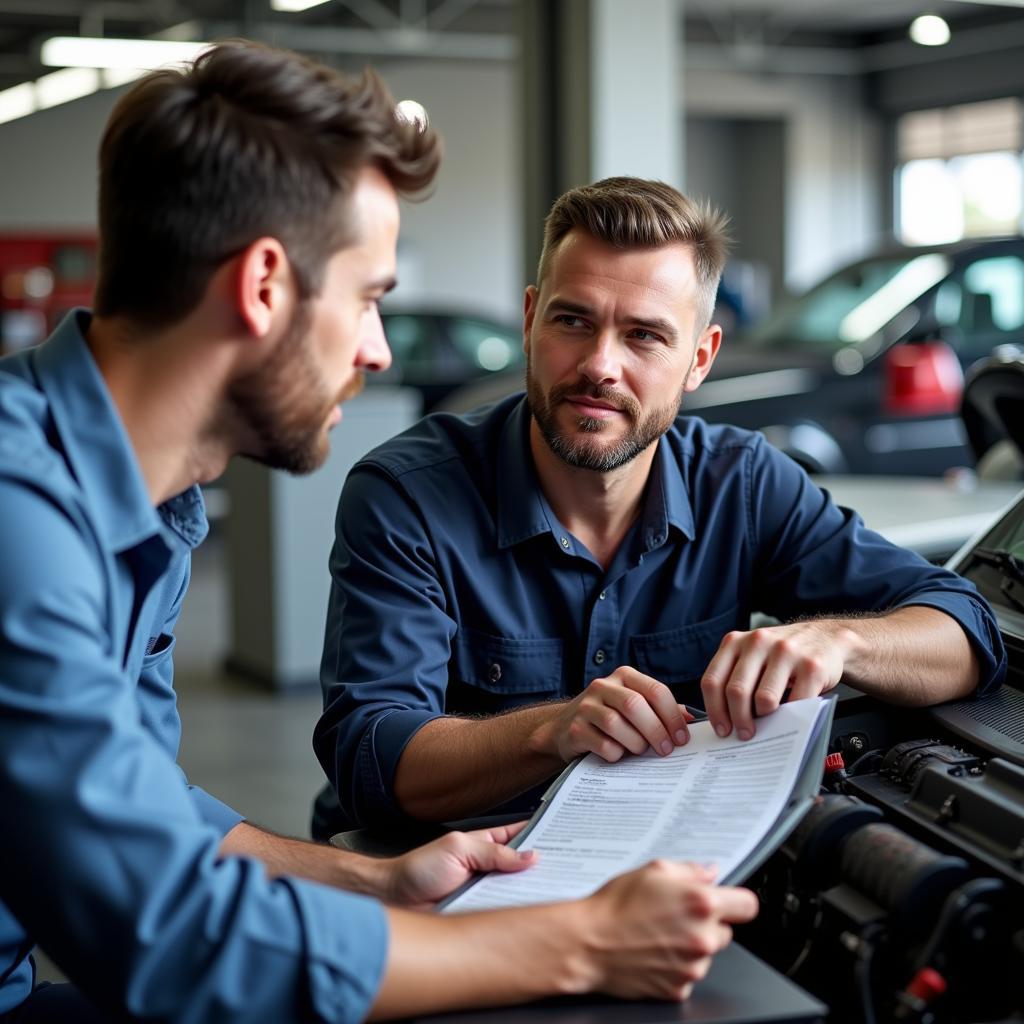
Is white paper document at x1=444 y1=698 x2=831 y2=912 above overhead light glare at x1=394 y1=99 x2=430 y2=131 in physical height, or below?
below

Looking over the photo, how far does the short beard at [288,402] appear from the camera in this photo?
1322 mm

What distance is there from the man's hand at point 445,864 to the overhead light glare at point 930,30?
15.1 m

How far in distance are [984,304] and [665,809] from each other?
5.57 metres

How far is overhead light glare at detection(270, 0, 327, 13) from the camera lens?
1159cm

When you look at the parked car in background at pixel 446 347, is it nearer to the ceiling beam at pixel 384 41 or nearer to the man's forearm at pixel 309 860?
the ceiling beam at pixel 384 41

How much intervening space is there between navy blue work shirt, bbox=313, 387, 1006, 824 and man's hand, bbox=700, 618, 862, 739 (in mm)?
369

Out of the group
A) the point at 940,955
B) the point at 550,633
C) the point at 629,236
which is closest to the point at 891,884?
the point at 940,955

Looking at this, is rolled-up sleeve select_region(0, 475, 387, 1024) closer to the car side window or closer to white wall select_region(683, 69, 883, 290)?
the car side window

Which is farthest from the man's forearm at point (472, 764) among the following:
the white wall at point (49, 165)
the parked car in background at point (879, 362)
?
the white wall at point (49, 165)

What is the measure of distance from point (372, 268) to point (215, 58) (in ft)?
0.84

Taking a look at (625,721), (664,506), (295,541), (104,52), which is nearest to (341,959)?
(625,721)

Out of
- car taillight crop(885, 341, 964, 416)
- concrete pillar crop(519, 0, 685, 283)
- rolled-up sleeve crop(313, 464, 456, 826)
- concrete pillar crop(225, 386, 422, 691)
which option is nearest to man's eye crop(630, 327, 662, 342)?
rolled-up sleeve crop(313, 464, 456, 826)

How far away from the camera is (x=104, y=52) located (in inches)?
480

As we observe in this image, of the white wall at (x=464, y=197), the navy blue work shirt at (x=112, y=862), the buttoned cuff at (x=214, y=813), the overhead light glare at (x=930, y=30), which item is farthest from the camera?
the white wall at (x=464, y=197)
